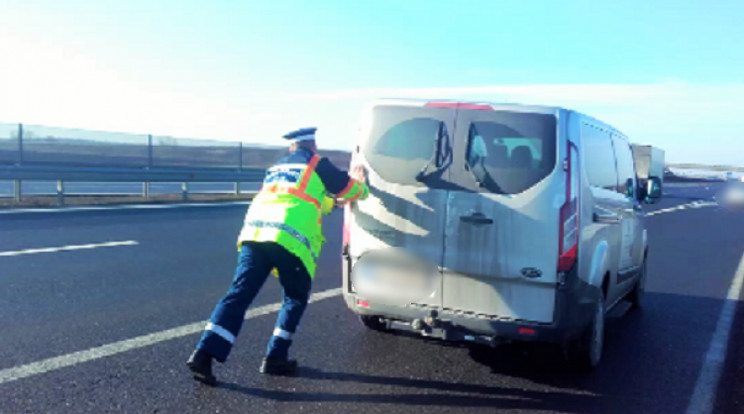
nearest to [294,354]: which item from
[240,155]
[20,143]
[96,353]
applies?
[96,353]

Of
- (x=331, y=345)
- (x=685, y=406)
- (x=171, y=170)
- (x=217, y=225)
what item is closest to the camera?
(x=685, y=406)

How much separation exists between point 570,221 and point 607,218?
0.91 m

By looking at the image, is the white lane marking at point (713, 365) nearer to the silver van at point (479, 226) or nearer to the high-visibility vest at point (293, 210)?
the silver van at point (479, 226)

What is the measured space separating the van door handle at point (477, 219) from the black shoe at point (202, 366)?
1.87 metres

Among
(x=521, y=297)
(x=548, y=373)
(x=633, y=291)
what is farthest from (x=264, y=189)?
(x=633, y=291)

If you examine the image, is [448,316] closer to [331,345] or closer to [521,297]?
A: [521,297]

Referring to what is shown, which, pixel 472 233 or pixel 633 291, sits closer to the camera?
pixel 472 233

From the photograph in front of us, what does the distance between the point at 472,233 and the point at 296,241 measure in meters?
1.16

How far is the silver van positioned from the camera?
4.65 m

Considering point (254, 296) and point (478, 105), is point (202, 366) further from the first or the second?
point (478, 105)

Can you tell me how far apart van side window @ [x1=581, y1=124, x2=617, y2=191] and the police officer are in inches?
64.4

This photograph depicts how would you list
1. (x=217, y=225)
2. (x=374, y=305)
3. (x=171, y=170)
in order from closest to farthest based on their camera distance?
(x=374, y=305), (x=217, y=225), (x=171, y=170)

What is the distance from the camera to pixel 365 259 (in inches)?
200

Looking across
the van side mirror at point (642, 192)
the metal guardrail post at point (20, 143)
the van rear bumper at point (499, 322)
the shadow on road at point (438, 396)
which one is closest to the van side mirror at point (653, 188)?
the van side mirror at point (642, 192)
